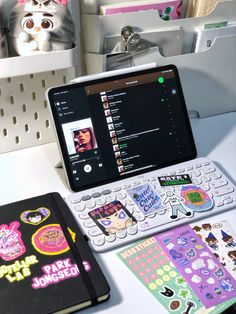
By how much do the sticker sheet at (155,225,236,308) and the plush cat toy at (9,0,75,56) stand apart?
1.16 feet

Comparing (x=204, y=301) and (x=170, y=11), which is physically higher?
(x=170, y=11)

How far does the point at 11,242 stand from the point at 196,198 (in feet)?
1.01

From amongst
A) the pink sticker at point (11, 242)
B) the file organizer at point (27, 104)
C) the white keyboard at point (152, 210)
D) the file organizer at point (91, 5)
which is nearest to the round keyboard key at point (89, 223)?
the white keyboard at point (152, 210)

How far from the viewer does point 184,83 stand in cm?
93

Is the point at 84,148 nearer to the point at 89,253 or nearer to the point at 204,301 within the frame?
the point at 89,253

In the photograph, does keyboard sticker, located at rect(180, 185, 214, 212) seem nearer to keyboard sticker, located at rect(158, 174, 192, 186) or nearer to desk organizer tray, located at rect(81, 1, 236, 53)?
keyboard sticker, located at rect(158, 174, 192, 186)

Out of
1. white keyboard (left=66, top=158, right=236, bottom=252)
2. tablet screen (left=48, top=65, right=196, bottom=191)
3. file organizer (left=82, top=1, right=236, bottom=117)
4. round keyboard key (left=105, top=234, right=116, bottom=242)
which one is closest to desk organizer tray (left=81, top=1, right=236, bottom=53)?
file organizer (left=82, top=1, right=236, bottom=117)

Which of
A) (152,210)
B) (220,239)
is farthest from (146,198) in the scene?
(220,239)

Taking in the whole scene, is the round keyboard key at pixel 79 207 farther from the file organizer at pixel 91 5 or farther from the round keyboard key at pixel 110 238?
the file organizer at pixel 91 5

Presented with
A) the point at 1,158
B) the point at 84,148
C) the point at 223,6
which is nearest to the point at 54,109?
the point at 84,148

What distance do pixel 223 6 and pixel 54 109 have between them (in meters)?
0.45

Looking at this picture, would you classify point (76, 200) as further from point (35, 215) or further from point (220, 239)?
point (220, 239)

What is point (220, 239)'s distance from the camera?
66cm

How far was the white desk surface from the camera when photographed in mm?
564
